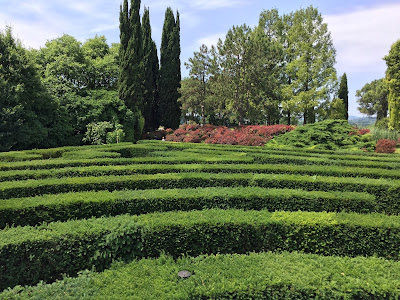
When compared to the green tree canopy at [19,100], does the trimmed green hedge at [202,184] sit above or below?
below

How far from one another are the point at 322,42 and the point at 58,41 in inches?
956

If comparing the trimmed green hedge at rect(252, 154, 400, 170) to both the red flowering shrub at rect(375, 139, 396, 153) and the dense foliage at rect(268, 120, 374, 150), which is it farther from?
Result: the red flowering shrub at rect(375, 139, 396, 153)

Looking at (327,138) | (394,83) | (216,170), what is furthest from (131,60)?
(394,83)

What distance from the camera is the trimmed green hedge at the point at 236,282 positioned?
272cm

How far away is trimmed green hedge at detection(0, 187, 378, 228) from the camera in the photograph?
4.59 metres

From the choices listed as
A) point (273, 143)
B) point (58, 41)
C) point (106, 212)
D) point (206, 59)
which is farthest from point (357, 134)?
point (58, 41)

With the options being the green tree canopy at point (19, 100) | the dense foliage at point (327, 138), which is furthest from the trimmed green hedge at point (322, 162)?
the green tree canopy at point (19, 100)

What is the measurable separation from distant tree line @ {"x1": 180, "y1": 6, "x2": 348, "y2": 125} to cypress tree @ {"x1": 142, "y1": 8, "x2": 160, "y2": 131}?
182 inches

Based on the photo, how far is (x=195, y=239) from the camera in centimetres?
398

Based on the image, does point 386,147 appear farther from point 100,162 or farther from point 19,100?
point 19,100

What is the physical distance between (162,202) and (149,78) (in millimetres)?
24228

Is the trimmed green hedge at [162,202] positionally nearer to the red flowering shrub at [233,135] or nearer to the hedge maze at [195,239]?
the hedge maze at [195,239]

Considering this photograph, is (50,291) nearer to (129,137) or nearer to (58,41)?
(129,137)

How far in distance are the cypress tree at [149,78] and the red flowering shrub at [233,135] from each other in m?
6.40
